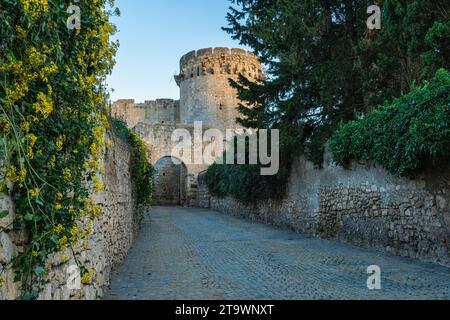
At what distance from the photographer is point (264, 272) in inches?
224

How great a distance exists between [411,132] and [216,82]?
29.0 meters

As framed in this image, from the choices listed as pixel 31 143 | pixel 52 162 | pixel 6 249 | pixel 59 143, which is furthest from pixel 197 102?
pixel 6 249

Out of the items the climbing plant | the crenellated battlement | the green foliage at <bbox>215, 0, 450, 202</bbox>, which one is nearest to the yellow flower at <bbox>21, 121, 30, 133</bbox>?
the climbing plant

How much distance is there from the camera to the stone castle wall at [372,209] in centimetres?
615

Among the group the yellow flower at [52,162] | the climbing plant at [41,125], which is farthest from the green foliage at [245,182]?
the yellow flower at [52,162]

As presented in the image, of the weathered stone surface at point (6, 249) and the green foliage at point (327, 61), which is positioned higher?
the green foliage at point (327, 61)

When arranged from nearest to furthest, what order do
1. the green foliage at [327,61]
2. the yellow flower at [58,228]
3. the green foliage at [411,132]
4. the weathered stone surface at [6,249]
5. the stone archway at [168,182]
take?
the weathered stone surface at [6,249] → the yellow flower at [58,228] → the green foliage at [411,132] → the green foliage at [327,61] → the stone archway at [168,182]

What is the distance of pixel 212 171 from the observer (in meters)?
21.2

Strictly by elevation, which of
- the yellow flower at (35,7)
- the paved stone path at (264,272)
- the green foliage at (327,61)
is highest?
the green foliage at (327,61)

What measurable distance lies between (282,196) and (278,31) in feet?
17.7

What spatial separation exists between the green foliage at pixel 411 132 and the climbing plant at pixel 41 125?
16.1 ft

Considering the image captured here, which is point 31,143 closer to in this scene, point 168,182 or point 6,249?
point 6,249

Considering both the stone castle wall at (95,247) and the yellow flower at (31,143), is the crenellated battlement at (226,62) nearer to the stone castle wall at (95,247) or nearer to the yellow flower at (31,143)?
the stone castle wall at (95,247)
